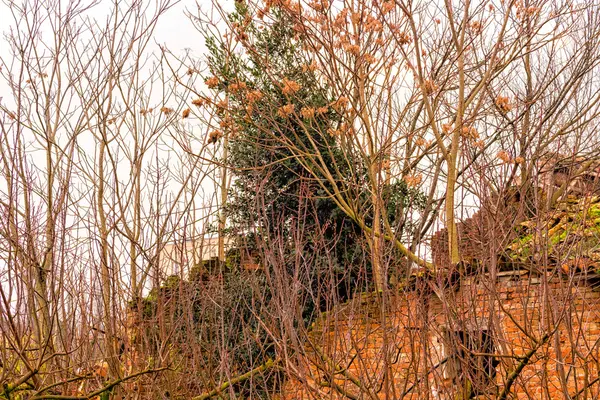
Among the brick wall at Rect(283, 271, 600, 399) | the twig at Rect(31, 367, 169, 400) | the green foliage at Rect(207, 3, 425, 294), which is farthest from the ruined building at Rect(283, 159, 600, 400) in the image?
the green foliage at Rect(207, 3, 425, 294)

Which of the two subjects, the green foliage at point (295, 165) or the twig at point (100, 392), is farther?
the green foliage at point (295, 165)

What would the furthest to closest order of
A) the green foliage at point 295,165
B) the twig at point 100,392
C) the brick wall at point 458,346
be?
1. the green foliage at point 295,165
2. the twig at point 100,392
3. the brick wall at point 458,346

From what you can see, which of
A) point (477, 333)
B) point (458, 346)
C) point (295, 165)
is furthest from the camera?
point (295, 165)

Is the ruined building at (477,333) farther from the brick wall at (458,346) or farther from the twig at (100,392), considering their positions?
the twig at (100,392)

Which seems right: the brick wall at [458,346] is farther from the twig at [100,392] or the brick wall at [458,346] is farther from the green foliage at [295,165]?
the green foliage at [295,165]

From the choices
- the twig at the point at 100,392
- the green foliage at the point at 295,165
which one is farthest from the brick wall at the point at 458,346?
the green foliage at the point at 295,165

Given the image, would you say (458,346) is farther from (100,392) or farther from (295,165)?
(295,165)

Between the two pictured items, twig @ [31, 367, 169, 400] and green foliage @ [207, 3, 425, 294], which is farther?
green foliage @ [207, 3, 425, 294]

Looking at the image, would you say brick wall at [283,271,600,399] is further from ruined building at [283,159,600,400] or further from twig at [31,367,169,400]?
twig at [31,367,169,400]

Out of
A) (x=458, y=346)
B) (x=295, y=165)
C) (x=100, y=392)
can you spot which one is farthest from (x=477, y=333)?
(x=295, y=165)

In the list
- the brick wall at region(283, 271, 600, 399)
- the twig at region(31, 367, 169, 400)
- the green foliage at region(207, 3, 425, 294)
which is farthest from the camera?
the green foliage at region(207, 3, 425, 294)

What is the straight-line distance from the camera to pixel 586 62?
16297mm

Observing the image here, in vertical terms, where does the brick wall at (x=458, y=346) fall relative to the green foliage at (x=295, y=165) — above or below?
below

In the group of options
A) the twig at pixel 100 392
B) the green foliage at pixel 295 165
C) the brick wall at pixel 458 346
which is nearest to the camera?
the brick wall at pixel 458 346
